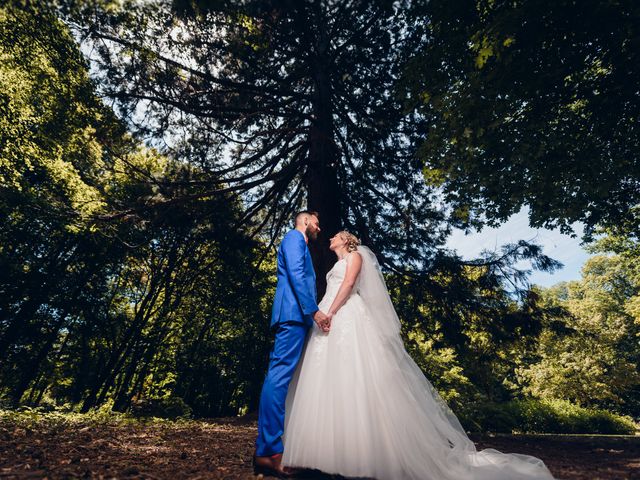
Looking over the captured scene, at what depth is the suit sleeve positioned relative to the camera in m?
2.59

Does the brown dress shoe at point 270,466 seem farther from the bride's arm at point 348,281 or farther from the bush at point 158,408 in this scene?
the bush at point 158,408

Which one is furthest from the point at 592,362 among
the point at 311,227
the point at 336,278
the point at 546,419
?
the point at 311,227

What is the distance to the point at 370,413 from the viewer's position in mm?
2314

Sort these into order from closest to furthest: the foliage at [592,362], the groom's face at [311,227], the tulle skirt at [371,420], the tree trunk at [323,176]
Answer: the tulle skirt at [371,420] → the groom's face at [311,227] → the tree trunk at [323,176] → the foliage at [592,362]

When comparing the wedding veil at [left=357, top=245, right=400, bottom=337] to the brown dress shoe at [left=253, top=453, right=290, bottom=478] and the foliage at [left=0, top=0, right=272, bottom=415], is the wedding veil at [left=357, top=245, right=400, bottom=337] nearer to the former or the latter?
the brown dress shoe at [left=253, top=453, right=290, bottom=478]

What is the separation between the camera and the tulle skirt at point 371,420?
2.16m

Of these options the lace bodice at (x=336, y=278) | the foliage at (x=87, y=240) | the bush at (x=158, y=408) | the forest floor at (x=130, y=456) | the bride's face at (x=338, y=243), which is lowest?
the forest floor at (x=130, y=456)

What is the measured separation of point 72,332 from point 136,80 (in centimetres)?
1221

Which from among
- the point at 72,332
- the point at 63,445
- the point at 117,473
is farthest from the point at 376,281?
the point at 72,332

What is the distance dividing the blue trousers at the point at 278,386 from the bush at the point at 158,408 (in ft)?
21.3

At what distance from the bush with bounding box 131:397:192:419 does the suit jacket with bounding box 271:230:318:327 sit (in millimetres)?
6708

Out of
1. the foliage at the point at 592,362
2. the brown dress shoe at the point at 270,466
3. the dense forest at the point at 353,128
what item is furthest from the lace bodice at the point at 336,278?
the foliage at the point at 592,362

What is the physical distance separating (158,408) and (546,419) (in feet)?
57.4

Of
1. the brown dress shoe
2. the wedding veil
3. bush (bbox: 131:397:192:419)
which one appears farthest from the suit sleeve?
bush (bbox: 131:397:192:419)
